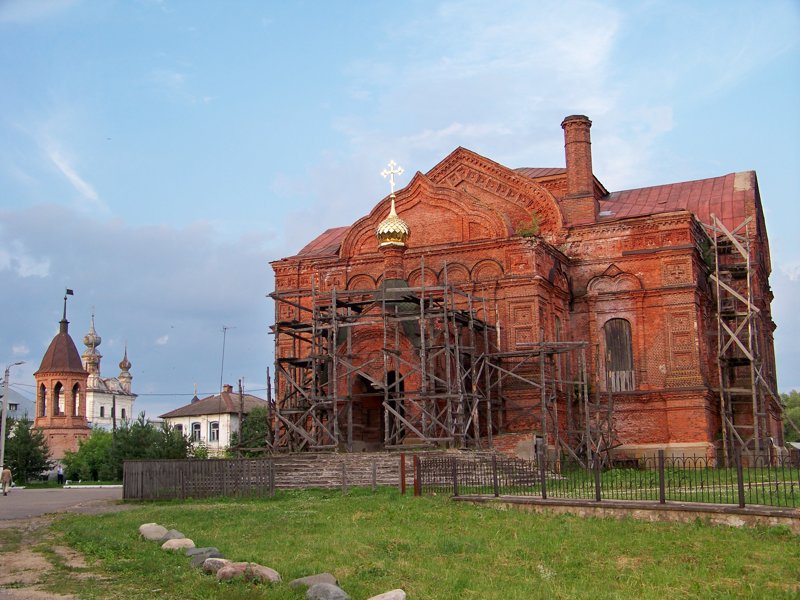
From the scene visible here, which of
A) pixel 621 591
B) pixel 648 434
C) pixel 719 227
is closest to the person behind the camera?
pixel 621 591

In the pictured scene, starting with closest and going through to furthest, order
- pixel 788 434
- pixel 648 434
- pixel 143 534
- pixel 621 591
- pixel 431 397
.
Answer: pixel 621 591 → pixel 143 534 → pixel 431 397 → pixel 648 434 → pixel 788 434

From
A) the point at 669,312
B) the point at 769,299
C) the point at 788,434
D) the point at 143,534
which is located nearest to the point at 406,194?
the point at 669,312

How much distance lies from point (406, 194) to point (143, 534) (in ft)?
64.2

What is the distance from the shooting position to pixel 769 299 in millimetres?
35500

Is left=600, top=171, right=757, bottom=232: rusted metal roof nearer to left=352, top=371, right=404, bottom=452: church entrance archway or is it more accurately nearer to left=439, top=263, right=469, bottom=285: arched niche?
left=439, top=263, right=469, bottom=285: arched niche

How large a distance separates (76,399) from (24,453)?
9377 mm

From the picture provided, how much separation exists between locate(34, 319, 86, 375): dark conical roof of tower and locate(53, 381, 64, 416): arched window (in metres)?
1.15

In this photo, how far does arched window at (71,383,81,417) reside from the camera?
51125 millimetres

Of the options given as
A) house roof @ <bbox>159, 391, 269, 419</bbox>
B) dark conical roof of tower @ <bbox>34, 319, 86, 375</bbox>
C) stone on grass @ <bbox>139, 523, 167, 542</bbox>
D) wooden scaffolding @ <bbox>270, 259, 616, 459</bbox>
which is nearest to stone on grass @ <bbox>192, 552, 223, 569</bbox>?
stone on grass @ <bbox>139, 523, 167, 542</bbox>

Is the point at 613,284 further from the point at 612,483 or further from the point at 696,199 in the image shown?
the point at 612,483

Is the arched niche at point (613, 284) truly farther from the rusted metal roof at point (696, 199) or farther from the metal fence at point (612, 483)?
the metal fence at point (612, 483)

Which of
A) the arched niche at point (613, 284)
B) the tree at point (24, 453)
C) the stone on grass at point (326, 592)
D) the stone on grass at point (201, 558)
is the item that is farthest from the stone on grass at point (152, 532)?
the tree at point (24, 453)

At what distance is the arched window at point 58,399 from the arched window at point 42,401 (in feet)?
1.65

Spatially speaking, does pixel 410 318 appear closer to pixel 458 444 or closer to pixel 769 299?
pixel 458 444
